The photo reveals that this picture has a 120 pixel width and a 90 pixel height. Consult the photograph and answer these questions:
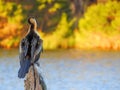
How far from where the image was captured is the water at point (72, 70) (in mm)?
16516

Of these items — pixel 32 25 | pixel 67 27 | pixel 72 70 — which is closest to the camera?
pixel 32 25

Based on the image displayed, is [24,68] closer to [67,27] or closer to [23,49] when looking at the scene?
[23,49]

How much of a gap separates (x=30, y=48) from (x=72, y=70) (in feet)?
30.1

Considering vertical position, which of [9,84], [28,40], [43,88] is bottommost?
[43,88]

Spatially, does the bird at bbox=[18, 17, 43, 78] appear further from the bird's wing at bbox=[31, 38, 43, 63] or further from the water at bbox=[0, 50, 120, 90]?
the water at bbox=[0, 50, 120, 90]

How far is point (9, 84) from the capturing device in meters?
16.8

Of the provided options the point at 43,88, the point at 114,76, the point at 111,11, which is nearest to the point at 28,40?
the point at 43,88

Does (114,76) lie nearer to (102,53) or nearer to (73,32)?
(102,53)

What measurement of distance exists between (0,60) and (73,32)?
7.17 metres

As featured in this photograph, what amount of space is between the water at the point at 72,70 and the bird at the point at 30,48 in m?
1.82

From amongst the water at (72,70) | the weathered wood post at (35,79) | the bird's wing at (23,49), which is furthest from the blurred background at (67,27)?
→ the bird's wing at (23,49)

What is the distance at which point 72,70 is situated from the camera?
20.2 metres

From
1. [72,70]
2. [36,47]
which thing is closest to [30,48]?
[36,47]

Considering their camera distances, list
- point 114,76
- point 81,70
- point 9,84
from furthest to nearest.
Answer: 1. point 81,70
2. point 114,76
3. point 9,84
